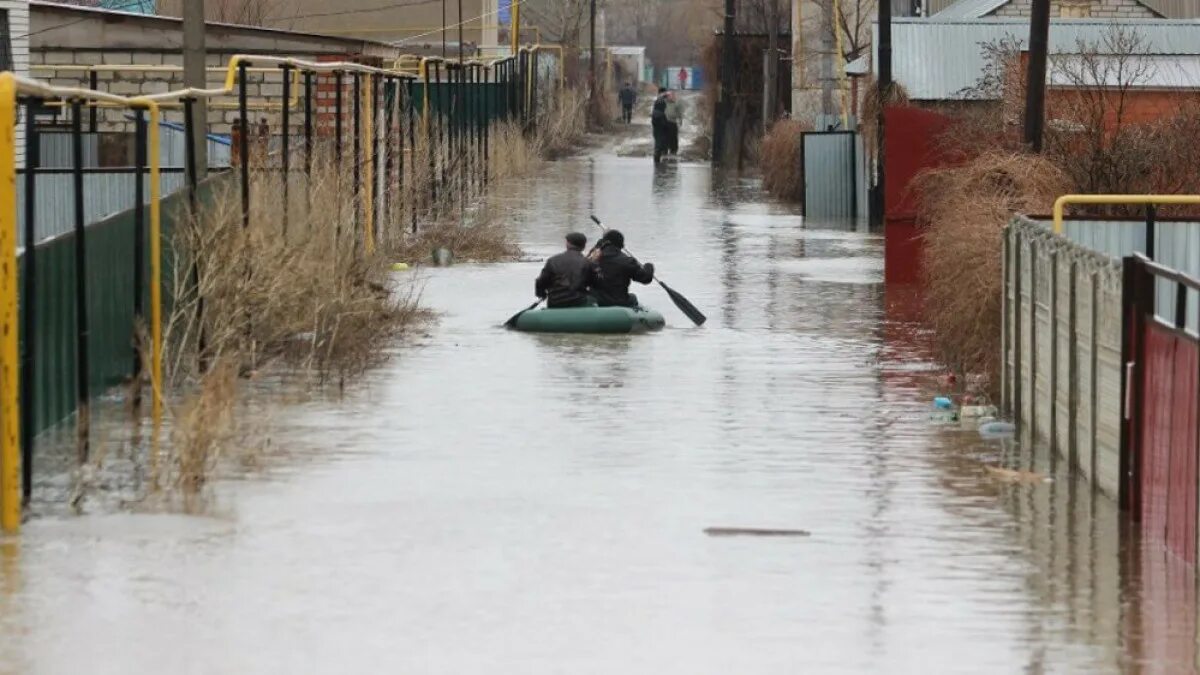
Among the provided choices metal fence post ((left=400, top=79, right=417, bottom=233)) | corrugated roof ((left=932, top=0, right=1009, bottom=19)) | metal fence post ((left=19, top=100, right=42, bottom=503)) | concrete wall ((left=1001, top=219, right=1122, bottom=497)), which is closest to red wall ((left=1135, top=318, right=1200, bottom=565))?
concrete wall ((left=1001, top=219, right=1122, bottom=497))

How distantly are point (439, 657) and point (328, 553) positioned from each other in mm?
2091

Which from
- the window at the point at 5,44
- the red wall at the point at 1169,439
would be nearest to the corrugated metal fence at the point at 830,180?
the window at the point at 5,44

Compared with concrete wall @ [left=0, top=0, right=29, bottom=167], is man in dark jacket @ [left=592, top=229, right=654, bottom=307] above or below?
below

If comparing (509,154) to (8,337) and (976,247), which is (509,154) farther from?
(8,337)

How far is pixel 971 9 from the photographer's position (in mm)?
49656

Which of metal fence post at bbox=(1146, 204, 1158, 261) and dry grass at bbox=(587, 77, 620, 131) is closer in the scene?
metal fence post at bbox=(1146, 204, 1158, 261)

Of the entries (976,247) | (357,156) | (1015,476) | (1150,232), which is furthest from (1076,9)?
(1015,476)

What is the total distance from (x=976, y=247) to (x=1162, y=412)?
6305 millimetres

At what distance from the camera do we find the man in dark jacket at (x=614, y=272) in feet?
65.4

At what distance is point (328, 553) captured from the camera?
1053cm

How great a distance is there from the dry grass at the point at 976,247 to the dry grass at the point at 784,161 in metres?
19.6

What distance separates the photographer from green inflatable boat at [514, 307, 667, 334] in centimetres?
1967

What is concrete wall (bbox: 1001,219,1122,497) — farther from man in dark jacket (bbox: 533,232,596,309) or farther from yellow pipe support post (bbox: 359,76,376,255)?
yellow pipe support post (bbox: 359,76,376,255)

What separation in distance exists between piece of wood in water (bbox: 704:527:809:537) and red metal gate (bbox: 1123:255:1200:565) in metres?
1.62
